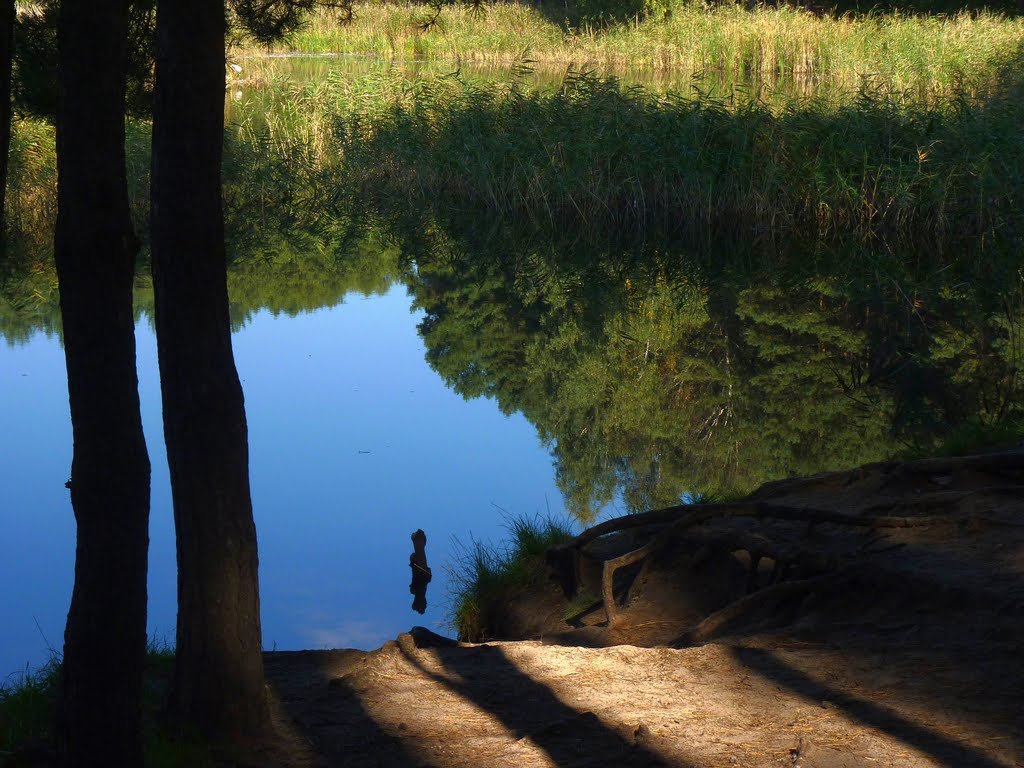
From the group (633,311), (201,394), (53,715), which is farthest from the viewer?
(633,311)

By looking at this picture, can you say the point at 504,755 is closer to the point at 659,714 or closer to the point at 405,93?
the point at 659,714

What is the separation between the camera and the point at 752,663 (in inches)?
142

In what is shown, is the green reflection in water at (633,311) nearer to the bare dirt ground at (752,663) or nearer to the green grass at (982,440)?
the green grass at (982,440)

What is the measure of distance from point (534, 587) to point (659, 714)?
210cm

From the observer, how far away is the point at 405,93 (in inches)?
654

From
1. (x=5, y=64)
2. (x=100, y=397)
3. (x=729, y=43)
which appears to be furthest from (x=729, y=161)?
(x=729, y=43)

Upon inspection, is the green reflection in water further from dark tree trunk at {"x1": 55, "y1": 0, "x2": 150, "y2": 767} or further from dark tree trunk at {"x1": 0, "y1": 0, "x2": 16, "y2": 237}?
dark tree trunk at {"x1": 55, "y1": 0, "x2": 150, "y2": 767}

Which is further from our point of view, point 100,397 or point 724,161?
point 724,161

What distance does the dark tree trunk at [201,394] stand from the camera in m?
3.04

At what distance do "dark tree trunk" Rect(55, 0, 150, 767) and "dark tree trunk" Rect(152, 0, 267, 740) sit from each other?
0.48ft

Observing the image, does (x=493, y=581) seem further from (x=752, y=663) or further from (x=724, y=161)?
(x=724, y=161)

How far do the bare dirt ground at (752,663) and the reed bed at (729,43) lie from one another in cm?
1021

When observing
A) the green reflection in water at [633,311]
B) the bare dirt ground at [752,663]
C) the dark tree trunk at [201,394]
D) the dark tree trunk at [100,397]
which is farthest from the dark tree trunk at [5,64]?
the green reflection in water at [633,311]

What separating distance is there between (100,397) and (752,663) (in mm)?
2069
